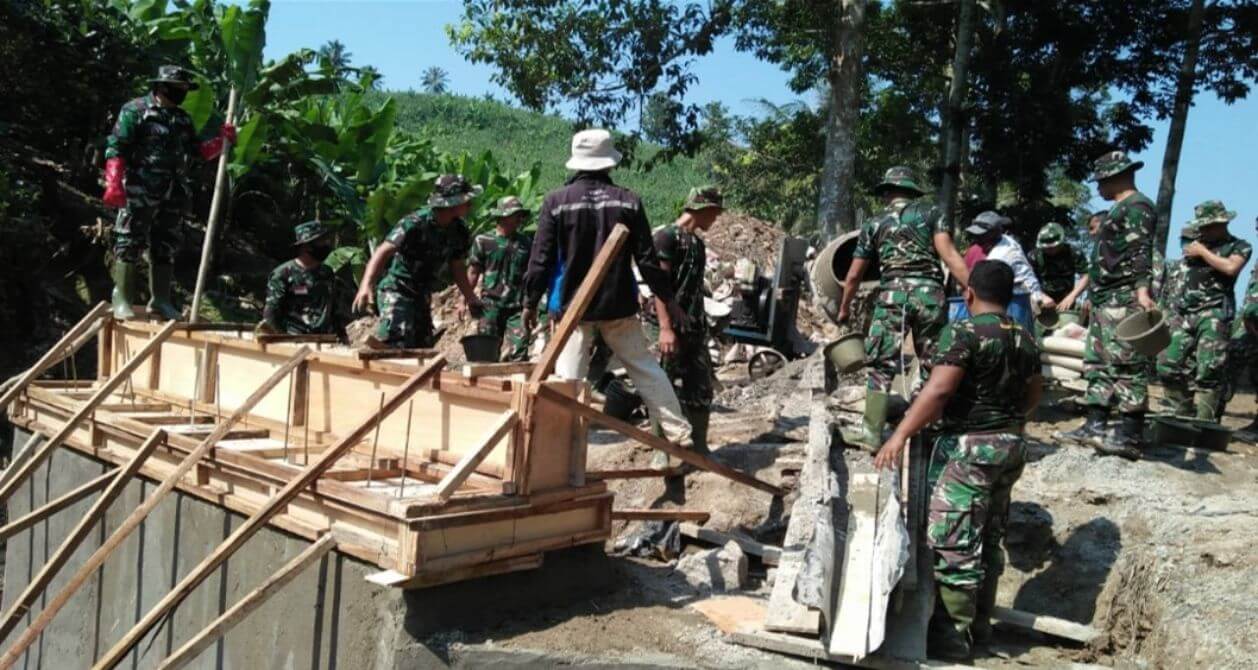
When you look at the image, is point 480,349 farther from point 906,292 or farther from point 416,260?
point 906,292

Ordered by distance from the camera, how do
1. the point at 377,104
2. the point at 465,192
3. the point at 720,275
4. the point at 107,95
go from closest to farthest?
1. the point at 465,192
2. the point at 107,95
3. the point at 720,275
4. the point at 377,104

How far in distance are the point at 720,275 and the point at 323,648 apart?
1164 centimetres

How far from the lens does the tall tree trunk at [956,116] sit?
556 inches

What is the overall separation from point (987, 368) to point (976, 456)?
37 cm

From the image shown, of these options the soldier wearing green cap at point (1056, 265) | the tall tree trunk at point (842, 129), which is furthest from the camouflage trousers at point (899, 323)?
the tall tree trunk at point (842, 129)

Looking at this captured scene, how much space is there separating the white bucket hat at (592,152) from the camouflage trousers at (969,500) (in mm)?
2195

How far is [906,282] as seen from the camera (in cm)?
581

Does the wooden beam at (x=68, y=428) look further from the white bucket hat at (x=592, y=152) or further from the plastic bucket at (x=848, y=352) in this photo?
the plastic bucket at (x=848, y=352)

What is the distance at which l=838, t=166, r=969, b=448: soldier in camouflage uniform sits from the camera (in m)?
5.75

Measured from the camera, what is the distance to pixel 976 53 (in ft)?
52.8

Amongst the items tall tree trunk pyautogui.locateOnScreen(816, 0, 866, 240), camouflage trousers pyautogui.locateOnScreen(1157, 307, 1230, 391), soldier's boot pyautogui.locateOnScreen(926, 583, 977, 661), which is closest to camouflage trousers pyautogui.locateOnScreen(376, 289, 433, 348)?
soldier's boot pyautogui.locateOnScreen(926, 583, 977, 661)

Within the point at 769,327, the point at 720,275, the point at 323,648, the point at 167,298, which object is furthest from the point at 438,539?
the point at 720,275

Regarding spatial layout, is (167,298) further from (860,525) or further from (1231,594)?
(1231,594)

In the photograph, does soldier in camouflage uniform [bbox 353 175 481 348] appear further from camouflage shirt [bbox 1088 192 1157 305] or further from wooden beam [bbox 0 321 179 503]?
camouflage shirt [bbox 1088 192 1157 305]
